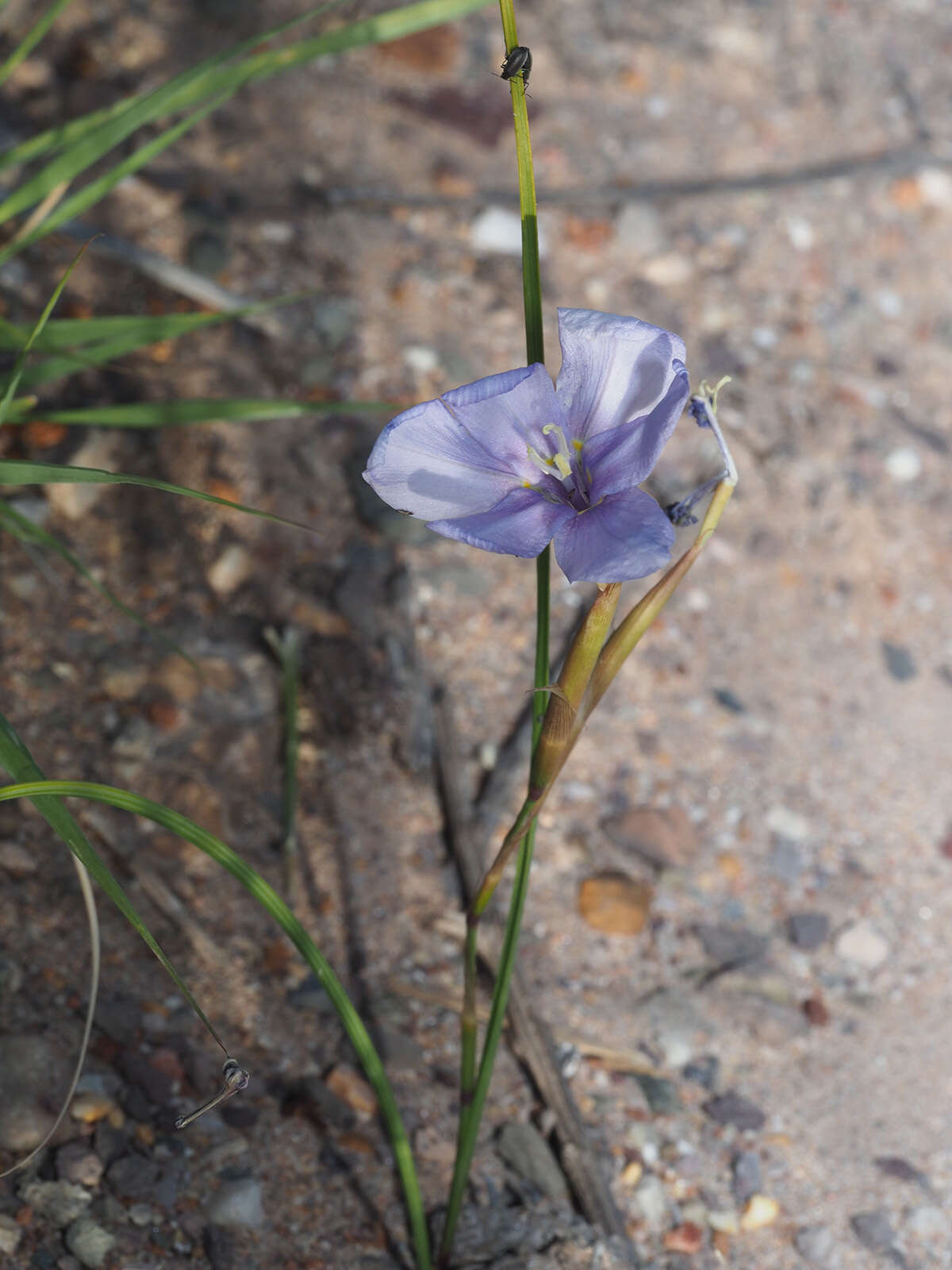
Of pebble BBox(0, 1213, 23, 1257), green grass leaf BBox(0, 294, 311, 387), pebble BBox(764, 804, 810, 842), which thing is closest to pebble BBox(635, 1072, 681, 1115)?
pebble BBox(764, 804, 810, 842)

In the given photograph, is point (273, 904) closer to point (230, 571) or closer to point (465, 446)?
point (465, 446)

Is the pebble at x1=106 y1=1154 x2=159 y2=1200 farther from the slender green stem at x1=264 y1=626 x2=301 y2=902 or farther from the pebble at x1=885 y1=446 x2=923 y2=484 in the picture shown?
the pebble at x1=885 y1=446 x2=923 y2=484

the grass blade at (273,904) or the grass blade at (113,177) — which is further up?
the grass blade at (113,177)

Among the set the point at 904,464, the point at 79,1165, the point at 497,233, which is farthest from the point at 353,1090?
the point at 497,233

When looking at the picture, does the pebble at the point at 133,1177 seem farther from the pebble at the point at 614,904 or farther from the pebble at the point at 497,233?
the pebble at the point at 497,233

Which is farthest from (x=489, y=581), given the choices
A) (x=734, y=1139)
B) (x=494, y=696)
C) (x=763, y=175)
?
(x=763, y=175)

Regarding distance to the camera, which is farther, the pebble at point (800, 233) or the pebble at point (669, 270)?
the pebble at point (800, 233)

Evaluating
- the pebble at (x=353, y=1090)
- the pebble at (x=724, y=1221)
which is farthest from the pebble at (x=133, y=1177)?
the pebble at (x=724, y=1221)
